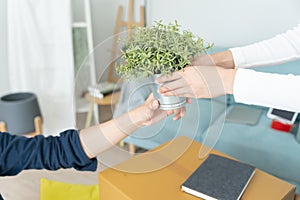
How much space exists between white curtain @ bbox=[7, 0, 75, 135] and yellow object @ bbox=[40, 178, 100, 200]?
1.30 metres

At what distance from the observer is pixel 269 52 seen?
1210 millimetres

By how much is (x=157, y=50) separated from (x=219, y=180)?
1.78 feet

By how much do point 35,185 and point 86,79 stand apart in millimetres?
633

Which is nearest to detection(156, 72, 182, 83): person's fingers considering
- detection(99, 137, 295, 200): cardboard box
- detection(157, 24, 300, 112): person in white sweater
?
detection(157, 24, 300, 112): person in white sweater

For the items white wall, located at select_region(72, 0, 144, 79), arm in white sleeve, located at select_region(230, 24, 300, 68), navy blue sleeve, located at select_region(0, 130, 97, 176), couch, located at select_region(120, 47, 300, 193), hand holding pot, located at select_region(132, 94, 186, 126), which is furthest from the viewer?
white wall, located at select_region(72, 0, 144, 79)

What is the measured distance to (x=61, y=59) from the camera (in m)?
2.68

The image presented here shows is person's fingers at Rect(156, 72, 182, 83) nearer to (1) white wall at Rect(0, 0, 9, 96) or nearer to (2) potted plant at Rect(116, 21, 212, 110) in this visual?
(2) potted plant at Rect(116, 21, 212, 110)

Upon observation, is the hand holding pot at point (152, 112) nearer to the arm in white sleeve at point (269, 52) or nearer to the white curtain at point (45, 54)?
the arm in white sleeve at point (269, 52)

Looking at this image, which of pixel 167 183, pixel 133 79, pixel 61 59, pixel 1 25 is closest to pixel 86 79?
pixel 133 79

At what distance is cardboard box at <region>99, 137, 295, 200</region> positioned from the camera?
991 millimetres

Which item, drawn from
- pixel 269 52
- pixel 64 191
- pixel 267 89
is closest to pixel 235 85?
pixel 267 89

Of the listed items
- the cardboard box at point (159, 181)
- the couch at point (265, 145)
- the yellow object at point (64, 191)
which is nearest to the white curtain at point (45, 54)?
the couch at point (265, 145)

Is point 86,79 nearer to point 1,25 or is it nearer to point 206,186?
point 206,186

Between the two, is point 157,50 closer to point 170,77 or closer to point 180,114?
point 170,77
